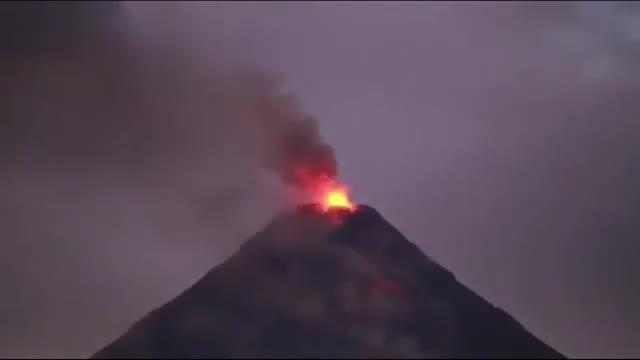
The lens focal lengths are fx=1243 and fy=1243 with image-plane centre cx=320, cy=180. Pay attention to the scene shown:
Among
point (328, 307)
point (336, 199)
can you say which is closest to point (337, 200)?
point (336, 199)

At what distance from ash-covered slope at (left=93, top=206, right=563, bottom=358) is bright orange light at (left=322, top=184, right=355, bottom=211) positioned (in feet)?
3.27

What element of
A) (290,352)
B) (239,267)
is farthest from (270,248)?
(290,352)

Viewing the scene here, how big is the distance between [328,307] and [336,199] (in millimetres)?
9693

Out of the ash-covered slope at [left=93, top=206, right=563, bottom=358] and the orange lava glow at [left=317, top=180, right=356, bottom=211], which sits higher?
the orange lava glow at [left=317, top=180, right=356, bottom=211]

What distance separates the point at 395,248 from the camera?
6209 cm

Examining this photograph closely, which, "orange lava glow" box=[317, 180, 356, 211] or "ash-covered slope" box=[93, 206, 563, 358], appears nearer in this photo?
"ash-covered slope" box=[93, 206, 563, 358]

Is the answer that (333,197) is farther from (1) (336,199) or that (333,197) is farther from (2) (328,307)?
(2) (328,307)

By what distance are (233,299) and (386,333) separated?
755 centimetres

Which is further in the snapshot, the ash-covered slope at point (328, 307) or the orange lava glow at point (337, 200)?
the orange lava glow at point (337, 200)

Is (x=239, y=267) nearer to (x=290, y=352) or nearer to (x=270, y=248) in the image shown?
(x=270, y=248)

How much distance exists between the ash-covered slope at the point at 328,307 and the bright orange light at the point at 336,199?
39.3 inches

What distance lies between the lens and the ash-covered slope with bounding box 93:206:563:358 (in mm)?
53812

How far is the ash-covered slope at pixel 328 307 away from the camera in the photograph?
53812 mm

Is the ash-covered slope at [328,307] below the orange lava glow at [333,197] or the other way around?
below
